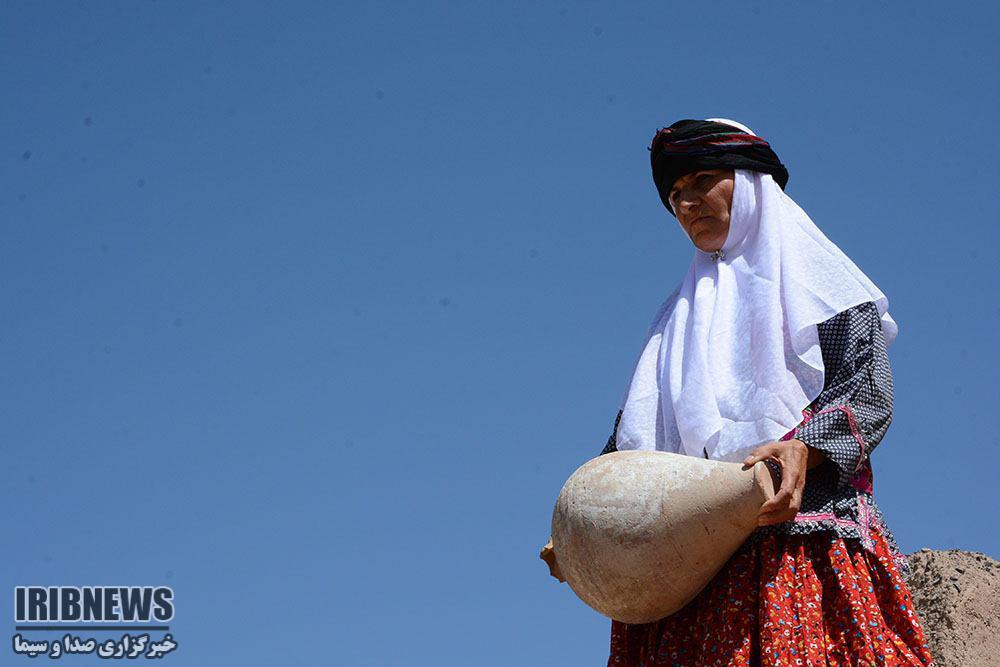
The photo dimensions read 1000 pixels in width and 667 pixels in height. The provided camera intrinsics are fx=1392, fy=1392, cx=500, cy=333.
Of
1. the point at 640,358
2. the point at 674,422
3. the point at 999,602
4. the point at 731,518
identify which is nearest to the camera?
the point at 731,518

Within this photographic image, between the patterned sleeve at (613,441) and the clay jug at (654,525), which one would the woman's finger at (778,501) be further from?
the patterned sleeve at (613,441)

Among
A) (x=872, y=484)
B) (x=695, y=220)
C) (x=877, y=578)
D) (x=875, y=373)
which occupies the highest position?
(x=695, y=220)

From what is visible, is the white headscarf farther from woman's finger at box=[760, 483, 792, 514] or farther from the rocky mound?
the rocky mound

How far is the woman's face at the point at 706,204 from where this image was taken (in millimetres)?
4961

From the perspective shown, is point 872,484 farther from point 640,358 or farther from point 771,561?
point 640,358

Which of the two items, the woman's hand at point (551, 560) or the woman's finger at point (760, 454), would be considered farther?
the woman's hand at point (551, 560)

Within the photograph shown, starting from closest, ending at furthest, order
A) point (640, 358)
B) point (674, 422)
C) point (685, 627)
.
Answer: point (685, 627) → point (674, 422) → point (640, 358)

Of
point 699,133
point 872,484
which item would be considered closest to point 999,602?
point 872,484

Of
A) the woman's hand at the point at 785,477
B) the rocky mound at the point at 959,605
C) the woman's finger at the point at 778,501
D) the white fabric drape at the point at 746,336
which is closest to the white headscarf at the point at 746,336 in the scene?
the white fabric drape at the point at 746,336

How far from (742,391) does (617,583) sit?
0.80 m

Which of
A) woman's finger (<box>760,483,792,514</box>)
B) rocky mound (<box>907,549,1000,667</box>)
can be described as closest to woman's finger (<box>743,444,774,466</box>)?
woman's finger (<box>760,483,792,514</box>)

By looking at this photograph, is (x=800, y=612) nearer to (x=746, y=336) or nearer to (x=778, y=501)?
(x=778, y=501)

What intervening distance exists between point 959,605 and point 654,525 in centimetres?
361

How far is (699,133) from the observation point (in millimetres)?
4988
